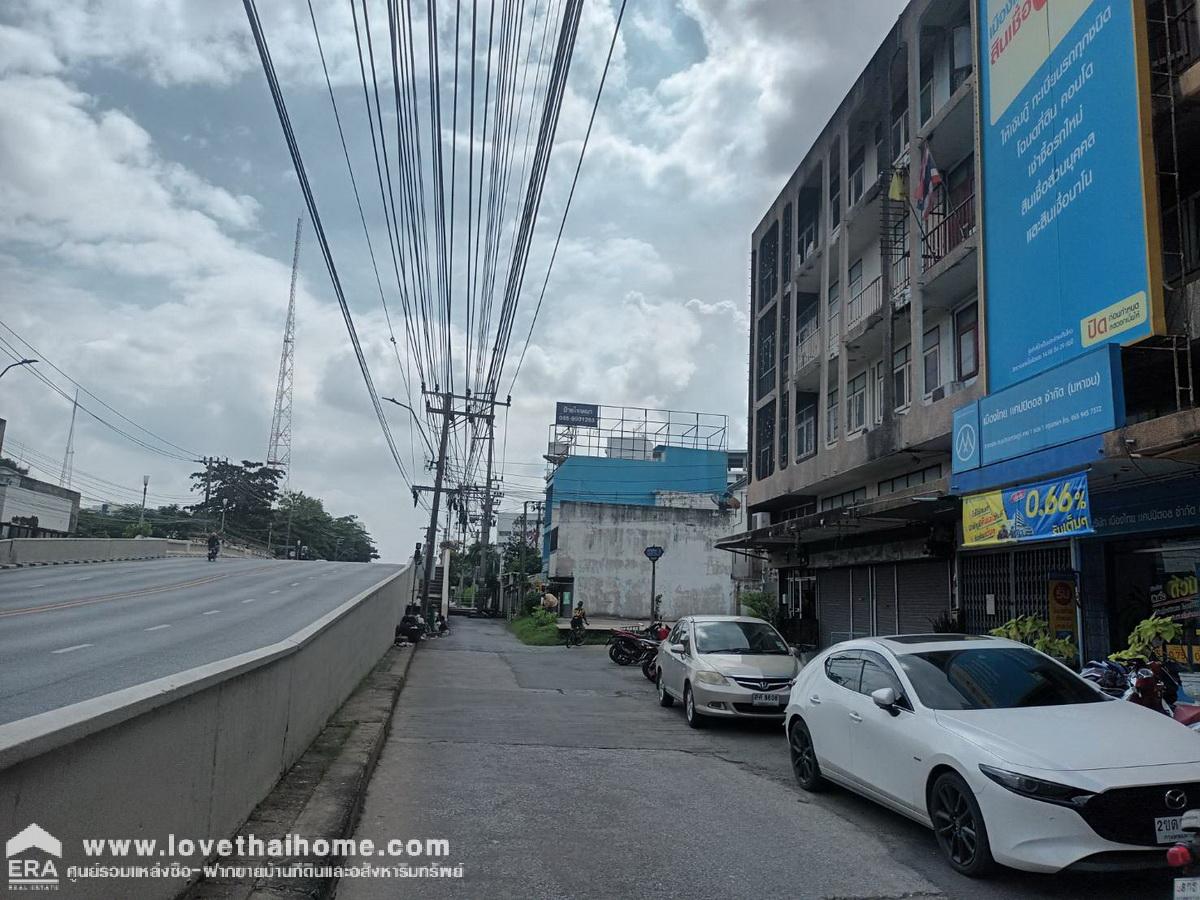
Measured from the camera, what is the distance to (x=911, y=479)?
1803 centimetres

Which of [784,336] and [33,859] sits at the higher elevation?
[784,336]

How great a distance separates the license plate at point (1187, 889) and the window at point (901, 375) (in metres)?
14.0

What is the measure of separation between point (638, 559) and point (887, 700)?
126 ft

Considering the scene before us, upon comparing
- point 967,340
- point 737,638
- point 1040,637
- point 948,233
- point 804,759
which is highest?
point 948,233

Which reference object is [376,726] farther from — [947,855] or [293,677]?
[947,855]

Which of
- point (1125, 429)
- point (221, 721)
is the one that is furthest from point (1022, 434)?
point (221, 721)

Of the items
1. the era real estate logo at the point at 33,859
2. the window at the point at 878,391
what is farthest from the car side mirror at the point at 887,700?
the window at the point at 878,391

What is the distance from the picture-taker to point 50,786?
2.94 meters

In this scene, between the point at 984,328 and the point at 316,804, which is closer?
the point at 316,804

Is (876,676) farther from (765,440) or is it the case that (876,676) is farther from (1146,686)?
(765,440)

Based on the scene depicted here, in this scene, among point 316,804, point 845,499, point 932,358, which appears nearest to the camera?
point 316,804

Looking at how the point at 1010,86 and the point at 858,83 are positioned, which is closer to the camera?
the point at 1010,86

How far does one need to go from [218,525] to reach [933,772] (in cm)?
9404

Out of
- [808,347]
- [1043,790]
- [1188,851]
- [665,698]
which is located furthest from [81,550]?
[1188,851]
